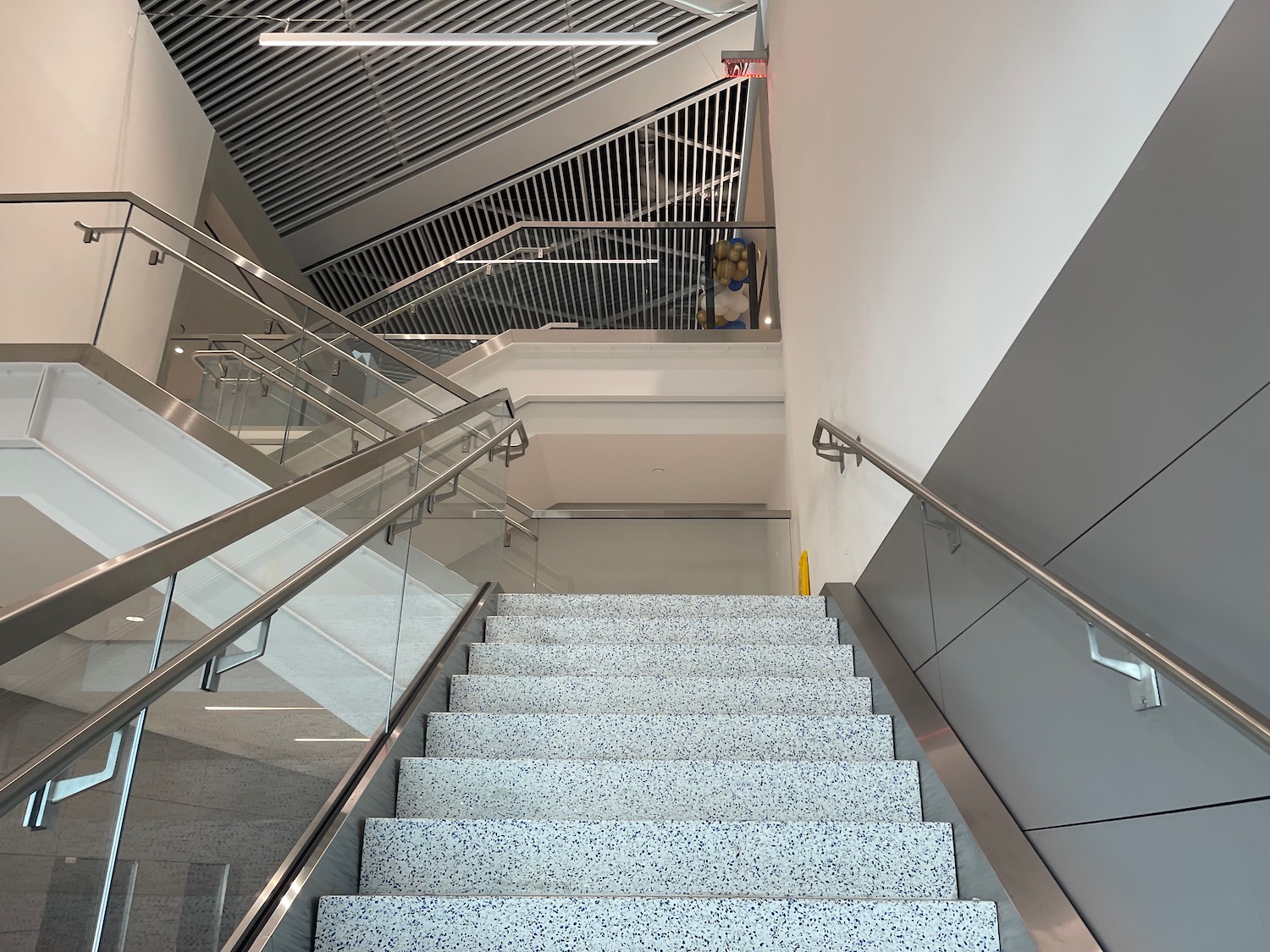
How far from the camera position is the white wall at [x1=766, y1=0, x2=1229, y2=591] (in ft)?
6.24

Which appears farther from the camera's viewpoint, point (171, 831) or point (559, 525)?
point (559, 525)

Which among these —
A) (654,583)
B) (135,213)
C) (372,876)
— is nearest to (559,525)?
(654,583)

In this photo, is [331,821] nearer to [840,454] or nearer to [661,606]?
[661,606]

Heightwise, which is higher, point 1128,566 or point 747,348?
point 747,348

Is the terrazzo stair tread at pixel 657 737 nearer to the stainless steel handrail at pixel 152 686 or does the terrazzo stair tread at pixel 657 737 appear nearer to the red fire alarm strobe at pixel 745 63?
the stainless steel handrail at pixel 152 686

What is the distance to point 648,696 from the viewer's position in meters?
3.10

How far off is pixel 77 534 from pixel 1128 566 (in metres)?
4.05

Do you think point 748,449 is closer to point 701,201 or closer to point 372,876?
point 701,201

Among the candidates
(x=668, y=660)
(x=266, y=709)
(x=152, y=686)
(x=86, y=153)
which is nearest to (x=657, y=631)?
(x=668, y=660)

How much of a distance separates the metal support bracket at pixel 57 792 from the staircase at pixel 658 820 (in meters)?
0.79

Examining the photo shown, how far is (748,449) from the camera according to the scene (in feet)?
26.3

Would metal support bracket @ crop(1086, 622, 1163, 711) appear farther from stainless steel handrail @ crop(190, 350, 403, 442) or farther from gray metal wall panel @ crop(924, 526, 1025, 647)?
stainless steel handrail @ crop(190, 350, 403, 442)

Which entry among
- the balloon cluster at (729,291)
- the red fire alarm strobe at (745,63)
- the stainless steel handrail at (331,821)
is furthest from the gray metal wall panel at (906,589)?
the red fire alarm strobe at (745,63)

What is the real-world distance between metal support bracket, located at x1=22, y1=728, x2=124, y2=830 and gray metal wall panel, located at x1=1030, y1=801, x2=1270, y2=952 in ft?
5.31
